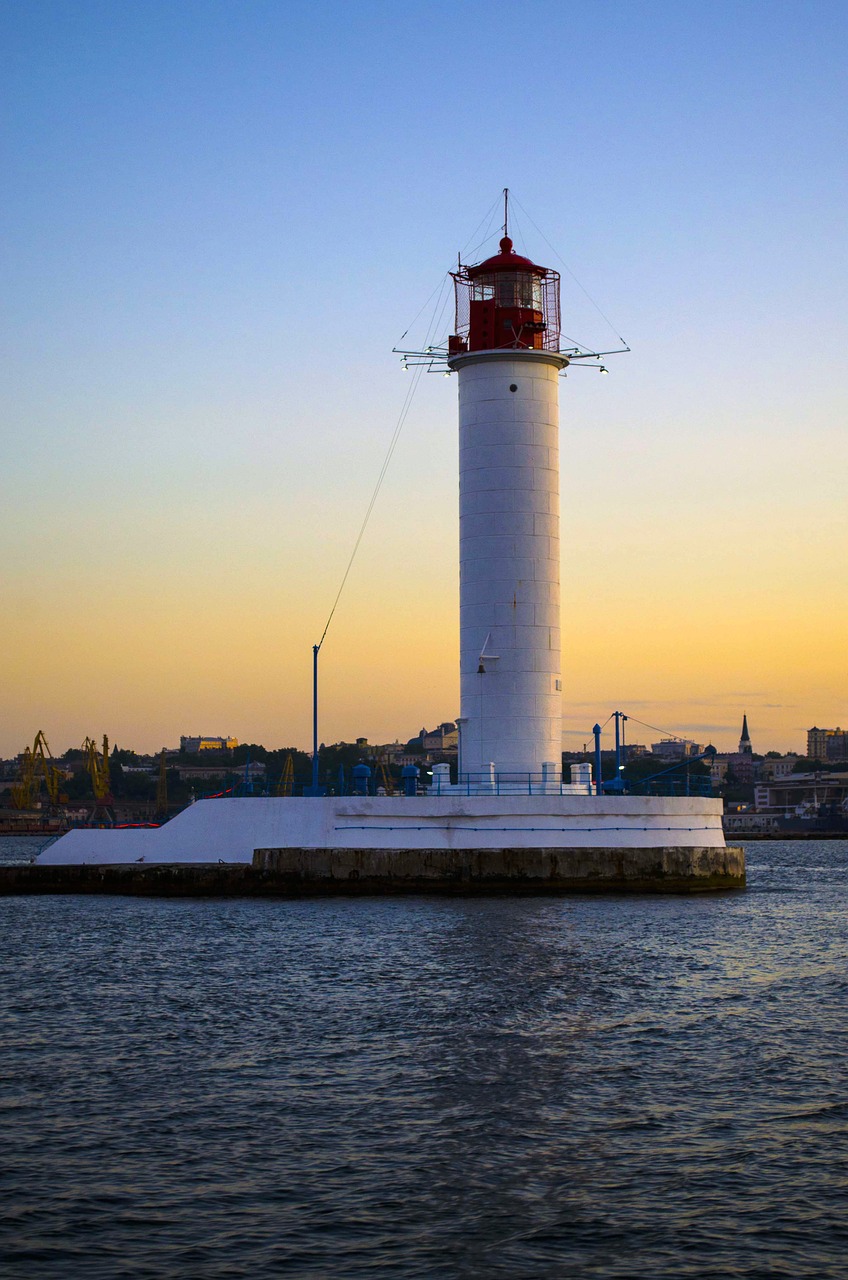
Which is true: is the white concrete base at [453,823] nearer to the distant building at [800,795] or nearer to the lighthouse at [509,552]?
the lighthouse at [509,552]

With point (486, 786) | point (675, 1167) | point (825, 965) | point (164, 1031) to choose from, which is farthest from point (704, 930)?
point (675, 1167)

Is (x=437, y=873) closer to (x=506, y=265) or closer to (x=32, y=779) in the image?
(x=506, y=265)

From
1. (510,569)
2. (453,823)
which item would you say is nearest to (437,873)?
(453,823)

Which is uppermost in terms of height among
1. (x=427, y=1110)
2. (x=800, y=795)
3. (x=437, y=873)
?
(x=437, y=873)

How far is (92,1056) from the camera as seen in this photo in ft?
52.5

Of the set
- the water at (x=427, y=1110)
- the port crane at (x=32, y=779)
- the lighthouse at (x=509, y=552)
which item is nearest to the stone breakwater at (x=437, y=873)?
the lighthouse at (x=509, y=552)

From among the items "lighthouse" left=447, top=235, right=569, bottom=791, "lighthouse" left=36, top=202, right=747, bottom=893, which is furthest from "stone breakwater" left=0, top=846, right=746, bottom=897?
"lighthouse" left=447, top=235, right=569, bottom=791

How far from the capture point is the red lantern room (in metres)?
35.9

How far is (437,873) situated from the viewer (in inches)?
1260

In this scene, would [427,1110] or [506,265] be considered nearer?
[427,1110]

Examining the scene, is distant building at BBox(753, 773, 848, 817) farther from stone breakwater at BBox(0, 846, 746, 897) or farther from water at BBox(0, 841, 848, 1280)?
water at BBox(0, 841, 848, 1280)

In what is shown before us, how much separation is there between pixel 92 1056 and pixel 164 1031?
1580 mm

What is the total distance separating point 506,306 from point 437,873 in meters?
15.1

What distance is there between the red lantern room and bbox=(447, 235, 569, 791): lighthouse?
0.17 ft
